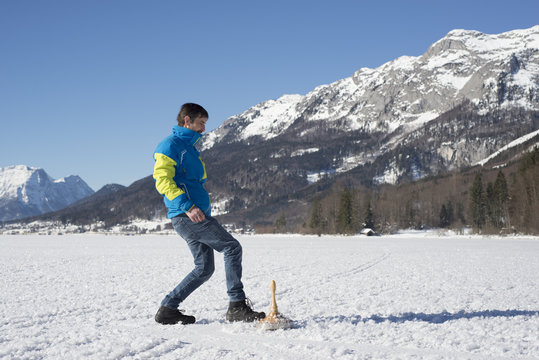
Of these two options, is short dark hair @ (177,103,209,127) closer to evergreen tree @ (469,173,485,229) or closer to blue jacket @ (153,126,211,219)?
blue jacket @ (153,126,211,219)

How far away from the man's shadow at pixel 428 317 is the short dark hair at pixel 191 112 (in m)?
2.63

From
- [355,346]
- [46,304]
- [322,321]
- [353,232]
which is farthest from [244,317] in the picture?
[353,232]

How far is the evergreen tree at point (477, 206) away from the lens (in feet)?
245

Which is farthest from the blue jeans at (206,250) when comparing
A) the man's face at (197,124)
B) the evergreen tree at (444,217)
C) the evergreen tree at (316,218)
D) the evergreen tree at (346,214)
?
the evergreen tree at (444,217)

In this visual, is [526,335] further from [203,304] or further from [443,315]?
[203,304]

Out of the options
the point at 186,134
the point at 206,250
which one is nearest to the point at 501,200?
the point at 206,250

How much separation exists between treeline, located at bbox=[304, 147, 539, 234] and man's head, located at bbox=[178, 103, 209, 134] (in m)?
61.5

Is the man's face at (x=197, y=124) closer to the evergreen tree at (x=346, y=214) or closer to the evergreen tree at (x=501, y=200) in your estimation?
the evergreen tree at (x=501, y=200)

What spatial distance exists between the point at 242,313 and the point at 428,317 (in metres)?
2.31

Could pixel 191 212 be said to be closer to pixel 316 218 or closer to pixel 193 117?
pixel 193 117

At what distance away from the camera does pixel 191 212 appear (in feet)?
14.2

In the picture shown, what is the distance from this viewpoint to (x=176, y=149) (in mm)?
4500

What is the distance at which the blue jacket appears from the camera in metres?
4.36

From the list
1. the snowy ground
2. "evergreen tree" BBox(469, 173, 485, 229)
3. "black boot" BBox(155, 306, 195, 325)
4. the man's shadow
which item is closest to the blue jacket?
"black boot" BBox(155, 306, 195, 325)
